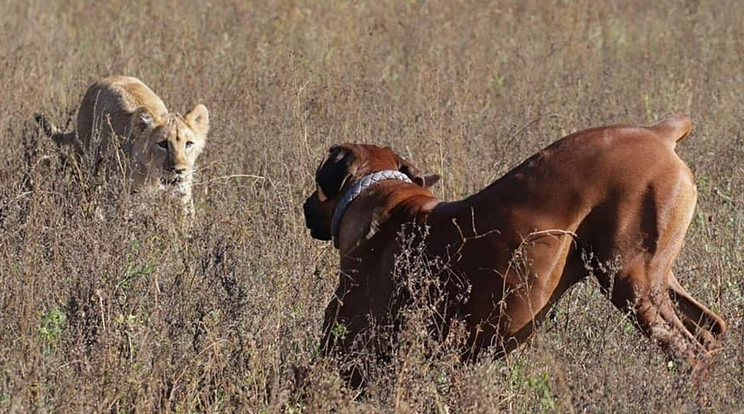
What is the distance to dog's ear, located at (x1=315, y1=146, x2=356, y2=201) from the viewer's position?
504 cm

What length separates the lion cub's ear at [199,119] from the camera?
8133 millimetres

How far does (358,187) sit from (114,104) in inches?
156

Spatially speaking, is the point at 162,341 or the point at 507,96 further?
the point at 507,96

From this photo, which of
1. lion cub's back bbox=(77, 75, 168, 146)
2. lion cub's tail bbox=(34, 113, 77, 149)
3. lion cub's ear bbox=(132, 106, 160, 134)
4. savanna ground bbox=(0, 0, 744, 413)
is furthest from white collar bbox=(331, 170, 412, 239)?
lion cub's back bbox=(77, 75, 168, 146)

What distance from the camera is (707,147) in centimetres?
772

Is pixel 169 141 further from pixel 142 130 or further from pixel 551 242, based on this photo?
pixel 551 242

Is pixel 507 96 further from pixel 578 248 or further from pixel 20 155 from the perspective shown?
pixel 578 248

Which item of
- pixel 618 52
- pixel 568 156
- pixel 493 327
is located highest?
pixel 568 156

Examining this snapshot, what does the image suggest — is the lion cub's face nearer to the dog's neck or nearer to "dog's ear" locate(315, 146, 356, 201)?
"dog's ear" locate(315, 146, 356, 201)

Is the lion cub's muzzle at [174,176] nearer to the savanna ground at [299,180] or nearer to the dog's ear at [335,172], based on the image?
the savanna ground at [299,180]

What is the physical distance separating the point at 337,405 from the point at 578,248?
38.3 inches

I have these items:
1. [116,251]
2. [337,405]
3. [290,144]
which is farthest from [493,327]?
[290,144]

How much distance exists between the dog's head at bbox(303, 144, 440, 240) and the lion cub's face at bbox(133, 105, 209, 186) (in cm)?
289

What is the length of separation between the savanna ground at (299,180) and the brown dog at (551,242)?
0.55 ft
